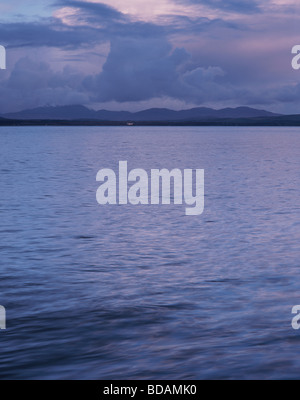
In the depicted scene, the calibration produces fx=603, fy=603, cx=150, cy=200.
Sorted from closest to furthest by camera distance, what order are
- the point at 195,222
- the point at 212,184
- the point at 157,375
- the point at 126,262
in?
the point at 157,375
the point at 126,262
the point at 195,222
the point at 212,184

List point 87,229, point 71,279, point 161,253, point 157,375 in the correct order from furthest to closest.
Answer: point 87,229 < point 161,253 < point 71,279 < point 157,375

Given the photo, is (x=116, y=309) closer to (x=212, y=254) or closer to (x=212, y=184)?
(x=212, y=254)

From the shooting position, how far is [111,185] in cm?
3966

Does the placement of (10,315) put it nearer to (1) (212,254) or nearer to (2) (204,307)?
(2) (204,307)

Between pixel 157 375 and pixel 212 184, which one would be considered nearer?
pixel 157 375

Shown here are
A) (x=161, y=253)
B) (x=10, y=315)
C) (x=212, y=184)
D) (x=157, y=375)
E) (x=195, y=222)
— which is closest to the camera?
(x=157, y=375)

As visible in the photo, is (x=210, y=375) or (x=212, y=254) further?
(x=212, y=254)

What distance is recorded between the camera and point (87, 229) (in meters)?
21.0

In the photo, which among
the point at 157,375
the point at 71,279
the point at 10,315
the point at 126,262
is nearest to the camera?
the point at 157,375

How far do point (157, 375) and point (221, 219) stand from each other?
49.6ft

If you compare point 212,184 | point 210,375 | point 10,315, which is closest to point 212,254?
point 10,315

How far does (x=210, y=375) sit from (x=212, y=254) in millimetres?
8348

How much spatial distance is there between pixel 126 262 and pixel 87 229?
559cm


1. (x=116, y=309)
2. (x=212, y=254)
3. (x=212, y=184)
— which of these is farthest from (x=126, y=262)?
(x=212, y=184)
